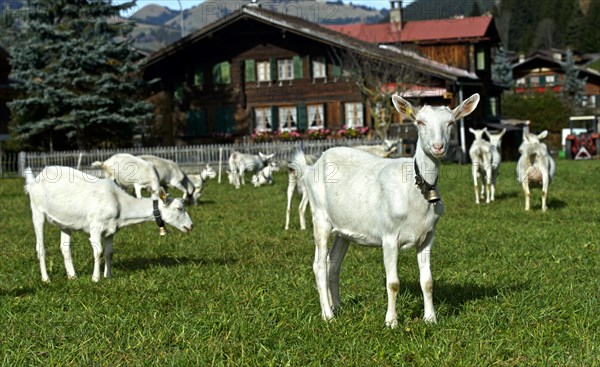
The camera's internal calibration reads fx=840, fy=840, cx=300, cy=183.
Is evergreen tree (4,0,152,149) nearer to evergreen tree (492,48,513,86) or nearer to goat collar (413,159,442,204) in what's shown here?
goat collar (413,159,442,204)

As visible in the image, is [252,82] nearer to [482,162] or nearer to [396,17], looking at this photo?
[396,17]

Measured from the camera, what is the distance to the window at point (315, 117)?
43938 mm

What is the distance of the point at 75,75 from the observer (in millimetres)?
37938

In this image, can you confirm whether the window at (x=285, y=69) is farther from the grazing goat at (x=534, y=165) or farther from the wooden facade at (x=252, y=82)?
the grazing goat at (x=534, y=165)

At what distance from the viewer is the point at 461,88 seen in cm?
4231

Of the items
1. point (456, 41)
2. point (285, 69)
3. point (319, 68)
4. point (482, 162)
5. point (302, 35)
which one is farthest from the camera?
point (456, 41)

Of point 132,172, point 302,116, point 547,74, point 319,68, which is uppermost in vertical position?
point 547,74

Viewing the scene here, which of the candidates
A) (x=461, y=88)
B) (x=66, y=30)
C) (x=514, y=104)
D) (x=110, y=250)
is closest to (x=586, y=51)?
(x=514, y=104)

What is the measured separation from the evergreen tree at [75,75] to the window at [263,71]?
25.2 ft

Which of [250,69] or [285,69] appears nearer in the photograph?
[285,69]

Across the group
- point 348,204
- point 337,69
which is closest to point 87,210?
point 348,204

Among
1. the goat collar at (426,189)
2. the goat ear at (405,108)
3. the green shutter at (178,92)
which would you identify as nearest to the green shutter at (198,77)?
the green shutter at (178,92)

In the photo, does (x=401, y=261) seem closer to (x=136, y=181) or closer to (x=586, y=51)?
(x=136, y=181)

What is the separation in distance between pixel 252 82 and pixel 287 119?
9.58 ft
